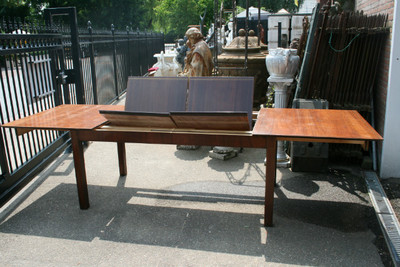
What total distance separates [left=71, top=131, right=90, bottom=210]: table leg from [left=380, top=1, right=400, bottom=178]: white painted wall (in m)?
3.71

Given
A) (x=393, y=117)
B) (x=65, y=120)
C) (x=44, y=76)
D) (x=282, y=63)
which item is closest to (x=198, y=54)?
(x=282, y=63)

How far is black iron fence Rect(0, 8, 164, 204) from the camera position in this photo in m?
4.35

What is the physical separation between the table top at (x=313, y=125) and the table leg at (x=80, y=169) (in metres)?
1.82

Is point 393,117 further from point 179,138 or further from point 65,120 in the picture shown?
point 65,120

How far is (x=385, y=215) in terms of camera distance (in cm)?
373

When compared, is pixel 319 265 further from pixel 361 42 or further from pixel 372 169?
pixel 361 42

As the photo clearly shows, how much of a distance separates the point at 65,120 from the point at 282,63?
281 cm

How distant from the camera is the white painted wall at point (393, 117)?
4406 millimetres

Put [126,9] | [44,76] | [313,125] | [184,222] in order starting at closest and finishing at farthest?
[313,125], [184,222], [44,76], [126,9]

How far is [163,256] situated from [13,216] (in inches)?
73.0

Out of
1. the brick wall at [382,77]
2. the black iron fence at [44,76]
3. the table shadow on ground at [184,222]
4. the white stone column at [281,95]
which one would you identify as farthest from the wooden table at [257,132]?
the brick wall at [382,77]

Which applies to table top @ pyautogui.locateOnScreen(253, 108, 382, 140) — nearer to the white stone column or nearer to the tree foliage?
the white stone column

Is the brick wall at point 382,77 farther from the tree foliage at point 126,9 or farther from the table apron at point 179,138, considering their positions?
→ the tree foliage at point 126,9

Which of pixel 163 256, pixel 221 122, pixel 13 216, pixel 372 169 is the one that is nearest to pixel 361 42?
pixel 372 169
